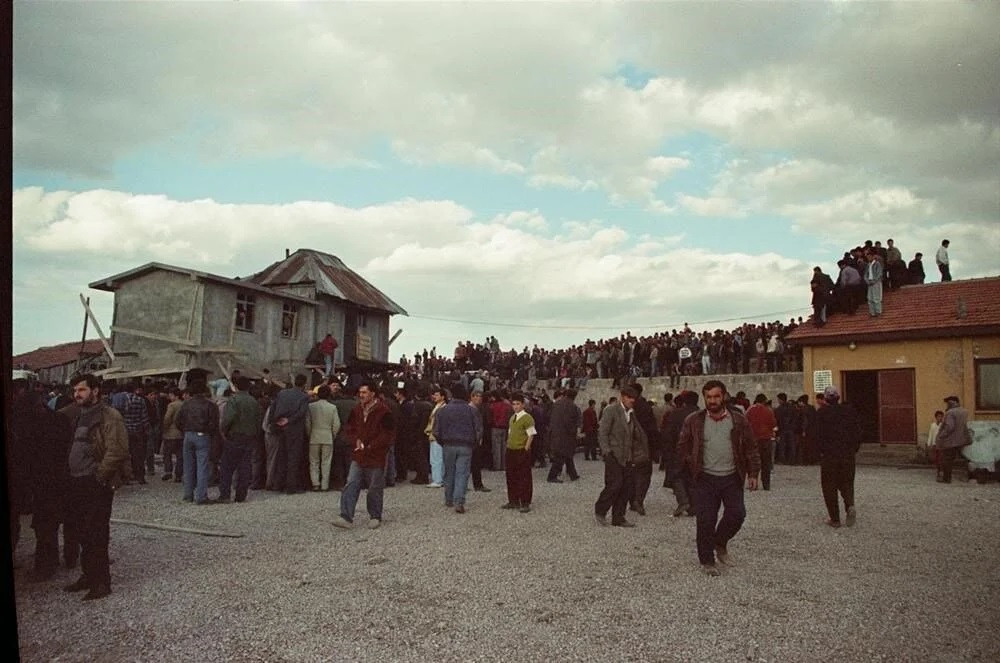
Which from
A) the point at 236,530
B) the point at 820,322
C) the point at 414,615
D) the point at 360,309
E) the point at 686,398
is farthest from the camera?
the point at 360,309

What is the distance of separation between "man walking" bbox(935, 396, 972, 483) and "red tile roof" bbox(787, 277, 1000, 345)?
4477 millimetres

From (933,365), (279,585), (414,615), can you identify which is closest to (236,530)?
(279,585)

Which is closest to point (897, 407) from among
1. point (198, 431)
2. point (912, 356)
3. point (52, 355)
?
point (912, 356)

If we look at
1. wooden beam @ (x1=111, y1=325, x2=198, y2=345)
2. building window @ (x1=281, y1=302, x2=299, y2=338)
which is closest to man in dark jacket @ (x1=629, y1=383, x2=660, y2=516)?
wooden beam @ (x1=111, y1=325, x2=198, y2=345)

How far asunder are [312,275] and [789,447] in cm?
2037

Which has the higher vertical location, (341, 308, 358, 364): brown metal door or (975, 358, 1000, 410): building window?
(341, 308, 358, 364): brown metal door

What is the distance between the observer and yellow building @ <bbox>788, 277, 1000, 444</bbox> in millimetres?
16875

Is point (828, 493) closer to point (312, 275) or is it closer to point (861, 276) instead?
point (861, 276)

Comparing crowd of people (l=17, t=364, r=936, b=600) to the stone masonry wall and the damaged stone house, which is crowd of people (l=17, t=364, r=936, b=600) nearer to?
the stone masonry wall

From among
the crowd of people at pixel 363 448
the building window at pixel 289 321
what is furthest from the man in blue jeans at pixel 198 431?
the building window at pixel 289 321

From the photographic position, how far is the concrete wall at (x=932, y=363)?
1688 centimetres

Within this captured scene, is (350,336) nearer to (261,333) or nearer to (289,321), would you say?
(289,321)

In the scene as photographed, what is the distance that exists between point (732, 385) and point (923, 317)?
21.0 ft

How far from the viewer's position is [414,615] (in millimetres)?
5117
